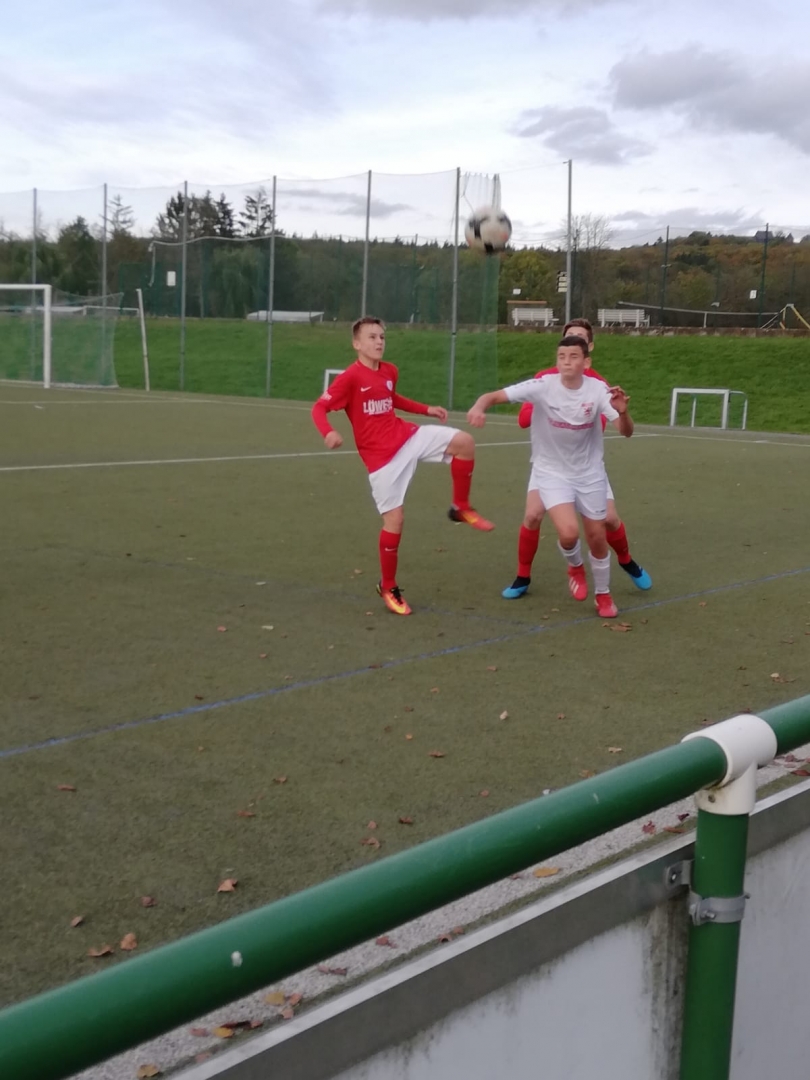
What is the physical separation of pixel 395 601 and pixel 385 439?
2.97 feet

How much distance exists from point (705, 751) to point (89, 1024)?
38.8 inches

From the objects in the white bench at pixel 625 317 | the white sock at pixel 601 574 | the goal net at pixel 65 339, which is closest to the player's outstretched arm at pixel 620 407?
the white sock at pixel 601 574

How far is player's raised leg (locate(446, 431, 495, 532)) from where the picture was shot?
7461 mm

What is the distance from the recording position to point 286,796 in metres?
4.41

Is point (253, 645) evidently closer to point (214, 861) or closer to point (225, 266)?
point (214, 861)

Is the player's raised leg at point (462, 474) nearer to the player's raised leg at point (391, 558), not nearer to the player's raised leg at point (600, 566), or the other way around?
the player's raised leg at point (391, 558)

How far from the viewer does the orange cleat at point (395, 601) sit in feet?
24.4

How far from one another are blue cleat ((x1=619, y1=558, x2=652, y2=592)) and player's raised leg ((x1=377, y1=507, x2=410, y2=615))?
1609mm

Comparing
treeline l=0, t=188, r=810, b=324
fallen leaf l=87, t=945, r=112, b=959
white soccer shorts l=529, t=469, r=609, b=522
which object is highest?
treeline l=0, t=188, r=810, b=324

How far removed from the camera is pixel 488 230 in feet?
81.5

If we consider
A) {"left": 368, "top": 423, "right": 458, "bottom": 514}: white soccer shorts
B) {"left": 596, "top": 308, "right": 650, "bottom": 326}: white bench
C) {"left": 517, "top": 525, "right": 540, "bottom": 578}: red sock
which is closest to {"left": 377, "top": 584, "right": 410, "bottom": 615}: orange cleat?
{"left": 368, "top": 423, "right": 458, "bottom": 514}: white soccer shorts

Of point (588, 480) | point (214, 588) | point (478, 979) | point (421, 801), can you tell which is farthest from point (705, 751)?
point (214, 588)

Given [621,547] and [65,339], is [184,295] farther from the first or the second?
[621,547]

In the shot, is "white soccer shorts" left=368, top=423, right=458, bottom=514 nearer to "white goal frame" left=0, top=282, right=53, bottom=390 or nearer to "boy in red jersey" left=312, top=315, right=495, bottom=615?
"boy in red jersey" left=312, top=315, right=495, bottom=615
